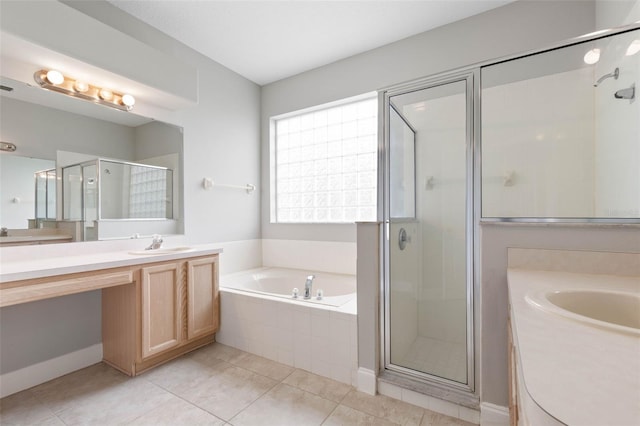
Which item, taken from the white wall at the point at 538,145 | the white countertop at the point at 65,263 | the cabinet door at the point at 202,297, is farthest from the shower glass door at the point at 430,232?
Result: the white countertop at the point at 65,263

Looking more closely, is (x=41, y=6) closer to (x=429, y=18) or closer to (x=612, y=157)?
(x=429, y=18)

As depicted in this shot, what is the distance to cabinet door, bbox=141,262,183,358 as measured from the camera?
1950mm

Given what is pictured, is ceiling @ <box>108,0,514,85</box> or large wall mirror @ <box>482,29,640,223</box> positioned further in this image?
ceiling @ <box>108,0,514,85</box>

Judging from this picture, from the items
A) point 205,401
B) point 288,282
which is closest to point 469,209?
point 205,401

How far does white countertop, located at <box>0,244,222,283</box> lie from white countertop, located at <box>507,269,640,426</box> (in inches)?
79.3

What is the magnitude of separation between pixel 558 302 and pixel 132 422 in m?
2.02

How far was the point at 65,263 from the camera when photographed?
1.69 metres

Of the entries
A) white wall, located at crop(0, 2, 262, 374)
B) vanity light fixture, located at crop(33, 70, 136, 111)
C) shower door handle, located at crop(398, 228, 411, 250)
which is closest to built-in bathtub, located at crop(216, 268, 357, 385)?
shower door handle, located at crop(398, 228, 411, 250)

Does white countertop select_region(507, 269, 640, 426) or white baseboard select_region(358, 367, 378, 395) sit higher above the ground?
white countertop select_region(507, 269, 640, 426)

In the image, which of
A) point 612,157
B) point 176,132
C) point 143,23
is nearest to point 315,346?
point 612,157

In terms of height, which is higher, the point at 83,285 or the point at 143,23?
the point at 143,23

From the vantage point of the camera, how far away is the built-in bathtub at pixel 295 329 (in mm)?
1884

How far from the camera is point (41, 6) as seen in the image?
1.65 meters

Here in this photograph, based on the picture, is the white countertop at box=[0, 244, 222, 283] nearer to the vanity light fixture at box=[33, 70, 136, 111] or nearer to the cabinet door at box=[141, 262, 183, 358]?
the cabinet door at box=[141, 262, 183, 358]
